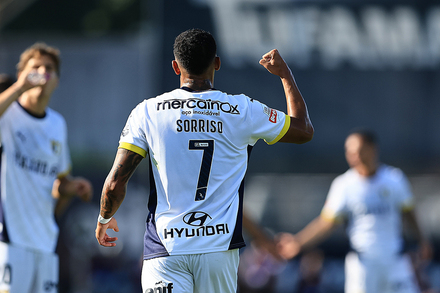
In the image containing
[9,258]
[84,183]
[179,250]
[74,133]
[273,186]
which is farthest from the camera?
[74,133]

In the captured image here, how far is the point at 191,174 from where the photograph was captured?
131 inches

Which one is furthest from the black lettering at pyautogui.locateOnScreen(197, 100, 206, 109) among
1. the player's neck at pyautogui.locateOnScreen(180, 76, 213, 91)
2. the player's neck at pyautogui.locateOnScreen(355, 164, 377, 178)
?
the player's neck at pyautogui.locateOnScreen(355, 164, 377, 178)

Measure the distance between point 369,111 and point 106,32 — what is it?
1684 centimetres

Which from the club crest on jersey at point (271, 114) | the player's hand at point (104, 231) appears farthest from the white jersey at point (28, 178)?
the club crest on jersey at point (271, 114)

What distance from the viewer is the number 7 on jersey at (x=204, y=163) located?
11.0 feet

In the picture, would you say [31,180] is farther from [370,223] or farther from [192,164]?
[370,223]

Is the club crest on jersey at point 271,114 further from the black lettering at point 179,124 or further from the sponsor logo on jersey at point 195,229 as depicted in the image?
the sponsor logo on jersey at point 195,229

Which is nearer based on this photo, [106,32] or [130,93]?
[130,93]

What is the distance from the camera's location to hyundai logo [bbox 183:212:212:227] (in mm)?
3340

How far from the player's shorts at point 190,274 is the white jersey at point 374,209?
13.1 feet

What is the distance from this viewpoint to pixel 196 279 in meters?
3.33

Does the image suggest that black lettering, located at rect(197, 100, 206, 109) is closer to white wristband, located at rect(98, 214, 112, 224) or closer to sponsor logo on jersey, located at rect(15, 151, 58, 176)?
white wristband, located at rect(98, 214, 112, 224)

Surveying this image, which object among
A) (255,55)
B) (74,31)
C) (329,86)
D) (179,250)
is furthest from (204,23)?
(74,31)

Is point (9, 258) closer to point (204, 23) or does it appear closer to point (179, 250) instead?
point (179, 250)
